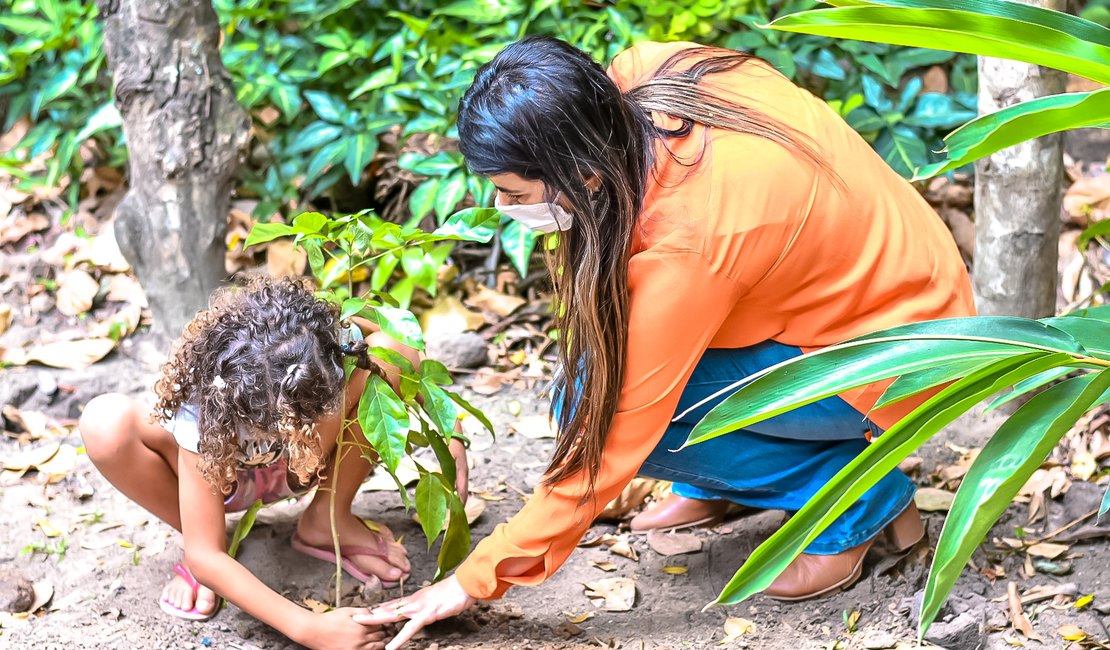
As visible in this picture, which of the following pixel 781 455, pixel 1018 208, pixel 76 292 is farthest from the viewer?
pixel 76 292

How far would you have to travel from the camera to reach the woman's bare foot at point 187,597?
1.80m

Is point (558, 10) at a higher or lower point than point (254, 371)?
higher

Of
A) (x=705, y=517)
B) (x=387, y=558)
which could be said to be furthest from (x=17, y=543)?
(x=705, y=517)

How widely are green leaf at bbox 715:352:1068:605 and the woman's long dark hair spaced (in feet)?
1.42

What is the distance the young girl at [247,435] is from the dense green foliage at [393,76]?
97 cm

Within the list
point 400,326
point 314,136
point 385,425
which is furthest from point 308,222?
point 314,136

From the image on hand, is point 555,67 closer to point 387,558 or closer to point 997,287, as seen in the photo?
point 387,558

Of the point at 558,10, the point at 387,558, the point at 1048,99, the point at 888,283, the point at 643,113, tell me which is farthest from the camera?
the point at 558,10

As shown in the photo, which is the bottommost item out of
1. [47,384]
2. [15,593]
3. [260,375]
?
[47,384]

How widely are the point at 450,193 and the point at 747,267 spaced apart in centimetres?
139

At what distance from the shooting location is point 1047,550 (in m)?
Result: 1.91

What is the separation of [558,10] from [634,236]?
1.59 meters

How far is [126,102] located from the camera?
2.41 m

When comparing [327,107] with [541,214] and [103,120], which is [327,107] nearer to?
[103,120]
